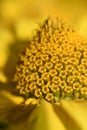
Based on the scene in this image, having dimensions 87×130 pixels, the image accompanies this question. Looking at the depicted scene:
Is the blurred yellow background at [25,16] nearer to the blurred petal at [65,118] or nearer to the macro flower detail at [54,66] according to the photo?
the macro flower detail at [54,66]

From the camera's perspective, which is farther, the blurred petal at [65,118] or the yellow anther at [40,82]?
the yellow anther at [40,82]

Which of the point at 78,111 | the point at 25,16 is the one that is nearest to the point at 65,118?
the point at 78,111

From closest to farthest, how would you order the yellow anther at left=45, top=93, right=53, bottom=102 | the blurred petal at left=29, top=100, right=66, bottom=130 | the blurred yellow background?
the blurred petal at left=29, top=100, right=66, bottom=130
the yellow anther at left=45, top=93, right=53, bottom=102
the blurred yellow background

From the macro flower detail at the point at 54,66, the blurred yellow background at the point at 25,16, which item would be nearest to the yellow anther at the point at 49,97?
the macro flower detail at the point at 54,66

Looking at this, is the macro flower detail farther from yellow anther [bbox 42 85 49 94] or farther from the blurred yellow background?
the blurred yellow background

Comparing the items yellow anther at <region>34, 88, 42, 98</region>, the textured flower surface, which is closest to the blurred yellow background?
the textured flower surface

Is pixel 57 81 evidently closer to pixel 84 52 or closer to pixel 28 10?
pixel 84 52

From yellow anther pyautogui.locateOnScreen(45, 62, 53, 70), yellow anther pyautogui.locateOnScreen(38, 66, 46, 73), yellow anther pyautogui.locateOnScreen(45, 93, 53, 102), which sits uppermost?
yellow anther pyautogui.locateOnScreen(45, 62, 53, 70)
